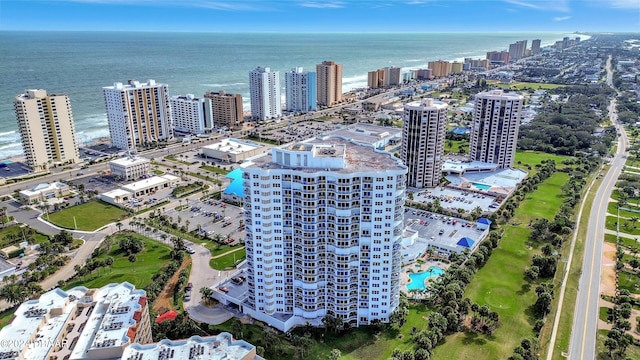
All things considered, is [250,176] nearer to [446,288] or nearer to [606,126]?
[446,288]

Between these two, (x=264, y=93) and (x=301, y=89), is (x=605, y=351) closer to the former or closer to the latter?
(x=264, y=93)

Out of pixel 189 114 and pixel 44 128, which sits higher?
pixel 44 128

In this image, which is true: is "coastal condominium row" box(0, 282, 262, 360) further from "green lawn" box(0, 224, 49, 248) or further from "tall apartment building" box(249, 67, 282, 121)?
"tall apartment building" box(249, 67, 282, 121)

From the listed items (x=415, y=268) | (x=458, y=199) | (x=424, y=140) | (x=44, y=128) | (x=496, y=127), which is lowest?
(x=415, y=268)

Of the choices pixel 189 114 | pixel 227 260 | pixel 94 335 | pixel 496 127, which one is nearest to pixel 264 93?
pixel 189 114

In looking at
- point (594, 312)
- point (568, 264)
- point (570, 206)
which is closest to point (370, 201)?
point (594, 312)

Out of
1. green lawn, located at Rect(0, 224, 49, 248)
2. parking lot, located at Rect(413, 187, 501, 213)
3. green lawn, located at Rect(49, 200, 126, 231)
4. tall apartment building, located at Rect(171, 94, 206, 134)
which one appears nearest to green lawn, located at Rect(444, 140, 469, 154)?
parking lot, located at Rect(413, 187, 501, 213)
